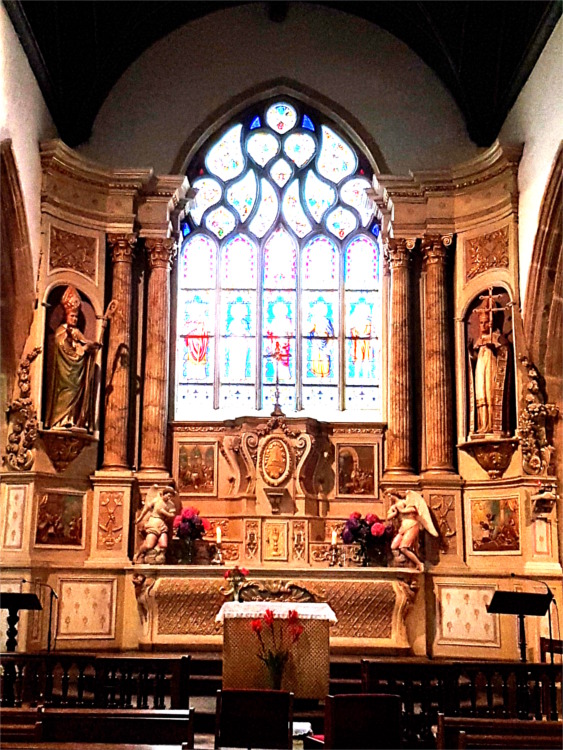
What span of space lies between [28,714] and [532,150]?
383 inches

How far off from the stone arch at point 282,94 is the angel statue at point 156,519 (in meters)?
4.88

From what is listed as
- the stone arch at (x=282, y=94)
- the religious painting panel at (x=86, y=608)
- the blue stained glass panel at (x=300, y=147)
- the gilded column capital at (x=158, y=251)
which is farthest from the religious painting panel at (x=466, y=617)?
the blue stained glass panel at (x=300, y=147)

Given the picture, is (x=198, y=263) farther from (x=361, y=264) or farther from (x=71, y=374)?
(x=71, y=374)

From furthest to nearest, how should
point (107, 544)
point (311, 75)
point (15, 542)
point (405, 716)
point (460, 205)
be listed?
point (311, 75)
point (460, 205)
point (107, 544)
point (15, 542)
point (405, 716)

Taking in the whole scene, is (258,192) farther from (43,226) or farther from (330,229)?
(43,226)

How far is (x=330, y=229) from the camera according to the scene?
15.4 metres

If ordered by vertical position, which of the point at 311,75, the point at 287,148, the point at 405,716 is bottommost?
the point at 405,716

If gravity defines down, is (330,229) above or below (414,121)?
below

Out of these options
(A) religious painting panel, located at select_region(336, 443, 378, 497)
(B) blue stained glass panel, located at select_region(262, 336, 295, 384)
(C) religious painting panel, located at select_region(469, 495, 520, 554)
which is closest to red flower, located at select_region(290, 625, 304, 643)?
(C) religious painting panel, located at select_region(469, 495, 520, 554)

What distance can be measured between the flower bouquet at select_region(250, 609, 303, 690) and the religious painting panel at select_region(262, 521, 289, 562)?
373cm

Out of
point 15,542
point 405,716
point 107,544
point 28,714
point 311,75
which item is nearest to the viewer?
point 28,714

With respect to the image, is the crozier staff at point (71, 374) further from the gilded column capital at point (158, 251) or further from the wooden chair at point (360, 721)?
the wooden chair at point (360, 721)

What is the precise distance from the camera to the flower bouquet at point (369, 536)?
1330cm

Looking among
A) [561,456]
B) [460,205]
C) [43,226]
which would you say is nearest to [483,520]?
[561,456]
